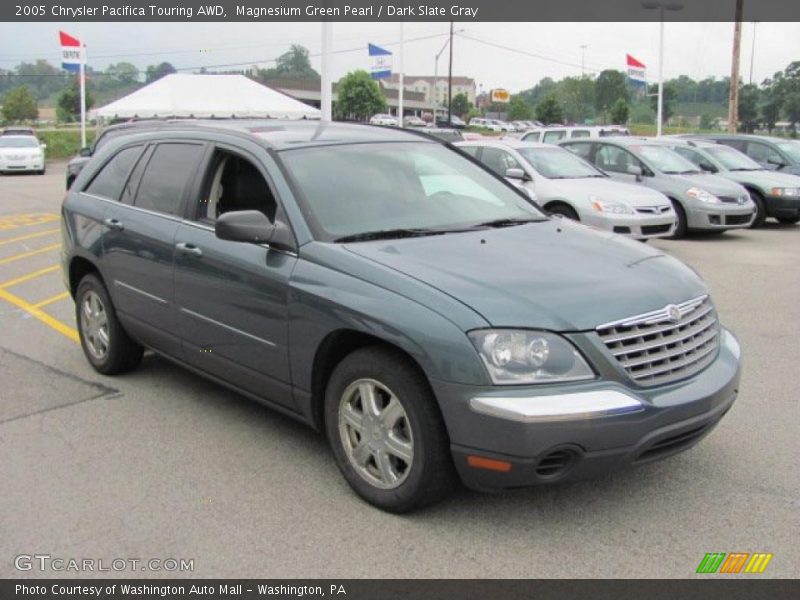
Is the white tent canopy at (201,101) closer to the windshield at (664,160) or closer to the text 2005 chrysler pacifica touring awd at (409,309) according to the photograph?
the windshield at (664,160)

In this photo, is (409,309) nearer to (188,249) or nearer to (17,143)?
(188,249)

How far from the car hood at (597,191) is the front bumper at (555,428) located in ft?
27.5

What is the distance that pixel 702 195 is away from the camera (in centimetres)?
1303

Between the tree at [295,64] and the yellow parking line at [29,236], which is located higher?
the tree at [295,64]

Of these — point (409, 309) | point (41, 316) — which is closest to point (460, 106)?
point (41, 316)

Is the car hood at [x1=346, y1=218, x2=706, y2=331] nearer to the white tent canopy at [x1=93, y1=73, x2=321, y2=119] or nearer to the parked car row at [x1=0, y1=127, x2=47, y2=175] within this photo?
the white tent canopy at [x1=93, y1=73, x2=321, y2=119]

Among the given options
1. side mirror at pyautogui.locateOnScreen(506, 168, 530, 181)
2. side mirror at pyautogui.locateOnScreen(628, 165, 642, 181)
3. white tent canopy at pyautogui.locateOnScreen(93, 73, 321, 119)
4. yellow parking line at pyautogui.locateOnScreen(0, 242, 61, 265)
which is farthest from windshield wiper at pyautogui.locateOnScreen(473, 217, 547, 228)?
white tent canopy at pyautogui.locateOnScreen(93, 73, 321, 119)

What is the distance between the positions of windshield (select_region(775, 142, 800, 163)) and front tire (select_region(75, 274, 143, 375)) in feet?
51.0

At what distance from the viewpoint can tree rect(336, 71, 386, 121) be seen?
80875 millimetres

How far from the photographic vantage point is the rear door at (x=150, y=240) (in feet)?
16.0

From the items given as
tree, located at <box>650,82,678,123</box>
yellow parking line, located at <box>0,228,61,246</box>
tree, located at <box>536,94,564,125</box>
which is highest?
tree, located at <box>650,82,678,123</box>

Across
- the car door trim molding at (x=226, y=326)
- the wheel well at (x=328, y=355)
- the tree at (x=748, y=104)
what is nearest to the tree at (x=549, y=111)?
the tree at (x=748, y=104)
